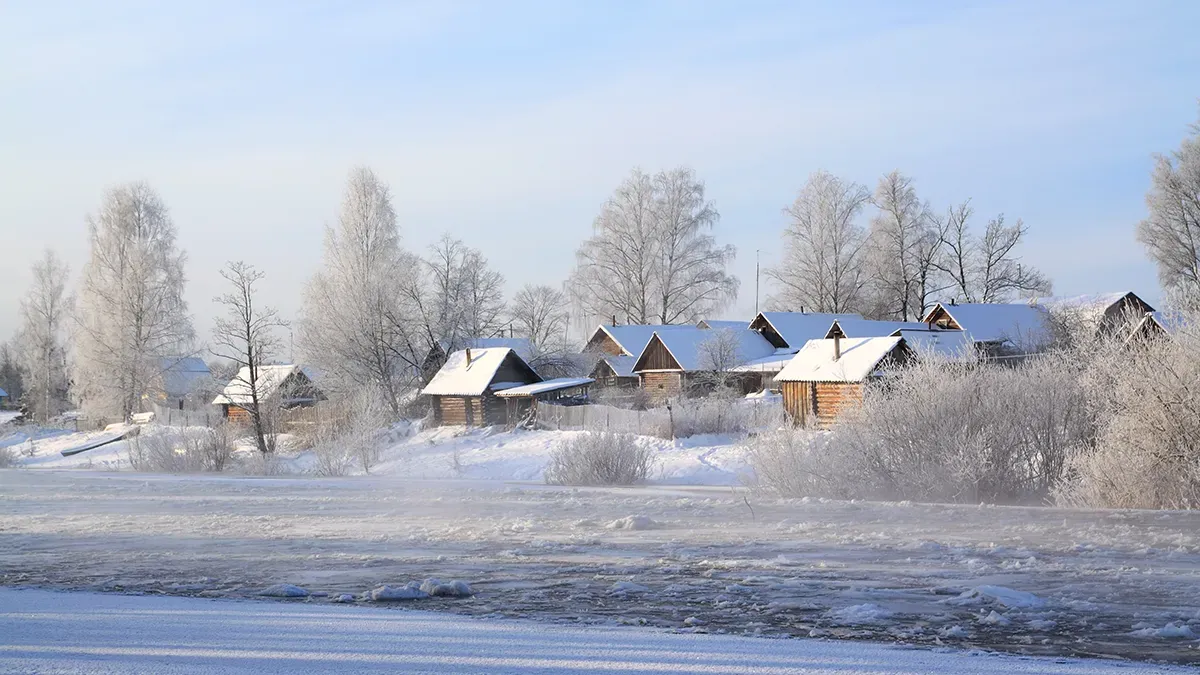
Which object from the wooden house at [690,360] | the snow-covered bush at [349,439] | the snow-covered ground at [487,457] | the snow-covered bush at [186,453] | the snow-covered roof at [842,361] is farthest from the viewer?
the wooden house at [690,360]

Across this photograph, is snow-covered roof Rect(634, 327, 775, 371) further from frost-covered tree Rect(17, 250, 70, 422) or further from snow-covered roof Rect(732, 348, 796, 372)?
frost-covered tree Rect(17, 250, 70, 422)

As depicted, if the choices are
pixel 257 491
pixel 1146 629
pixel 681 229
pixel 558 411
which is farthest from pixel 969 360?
pixel 681 229

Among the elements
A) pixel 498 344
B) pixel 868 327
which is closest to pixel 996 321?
pixel 868 327

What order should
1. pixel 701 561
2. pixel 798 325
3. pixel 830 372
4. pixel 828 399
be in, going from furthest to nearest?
pixel 798 325 < pixel 828 399 < pixel 830 372 < pixel 701 561

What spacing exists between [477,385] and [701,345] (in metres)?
13.6

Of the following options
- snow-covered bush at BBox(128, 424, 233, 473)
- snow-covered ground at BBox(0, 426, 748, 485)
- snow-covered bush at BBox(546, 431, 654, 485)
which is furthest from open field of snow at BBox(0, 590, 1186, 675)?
snow-covered bush at BBox(128, 424, 233, 473)

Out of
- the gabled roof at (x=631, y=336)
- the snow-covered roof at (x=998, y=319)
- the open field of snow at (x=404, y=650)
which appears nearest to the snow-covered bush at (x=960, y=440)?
the open field of snow at (x=404, y=650)

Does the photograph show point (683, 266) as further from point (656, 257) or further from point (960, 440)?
point (960, 440)

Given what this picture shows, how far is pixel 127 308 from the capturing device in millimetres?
59062

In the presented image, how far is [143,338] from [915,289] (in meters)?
49.2

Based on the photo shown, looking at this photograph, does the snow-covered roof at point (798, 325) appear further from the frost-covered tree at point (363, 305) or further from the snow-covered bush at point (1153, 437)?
the snow-covered bush at point (1153, 437)

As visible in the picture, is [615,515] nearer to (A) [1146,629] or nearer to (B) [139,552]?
(B) [139,552]

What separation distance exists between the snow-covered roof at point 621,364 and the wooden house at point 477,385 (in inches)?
377

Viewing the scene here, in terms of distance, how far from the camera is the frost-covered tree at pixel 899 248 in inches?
2714
